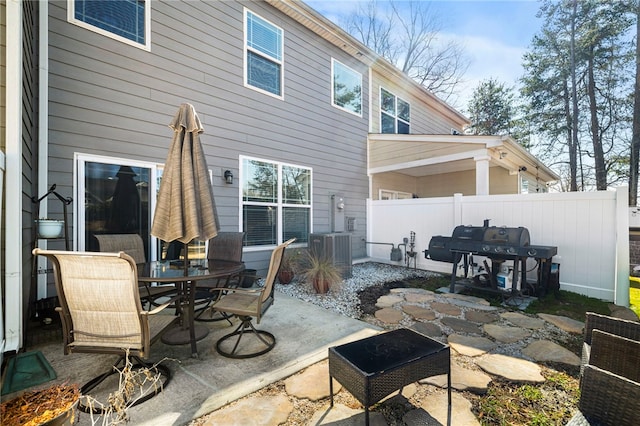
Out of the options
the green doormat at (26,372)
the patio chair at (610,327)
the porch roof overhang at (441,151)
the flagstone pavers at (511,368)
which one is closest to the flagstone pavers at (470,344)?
the flagstone pavers at (511,368)

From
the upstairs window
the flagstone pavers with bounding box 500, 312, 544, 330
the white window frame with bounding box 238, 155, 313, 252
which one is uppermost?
the upstairs window

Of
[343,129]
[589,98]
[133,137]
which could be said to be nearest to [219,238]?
[133,137]

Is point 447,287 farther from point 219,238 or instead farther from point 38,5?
point 38,5

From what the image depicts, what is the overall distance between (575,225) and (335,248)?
161 inches

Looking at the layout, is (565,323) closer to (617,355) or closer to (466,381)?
(466,381)

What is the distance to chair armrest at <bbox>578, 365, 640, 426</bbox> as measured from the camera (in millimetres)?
1206

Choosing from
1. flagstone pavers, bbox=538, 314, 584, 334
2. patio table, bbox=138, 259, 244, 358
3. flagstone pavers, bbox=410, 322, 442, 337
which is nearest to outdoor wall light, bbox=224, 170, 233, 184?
patio table, bbox=138, 259, 244, 358

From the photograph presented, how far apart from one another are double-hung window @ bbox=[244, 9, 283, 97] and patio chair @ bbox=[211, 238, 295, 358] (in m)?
4.22

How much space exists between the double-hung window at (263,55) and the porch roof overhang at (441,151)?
3.19 m

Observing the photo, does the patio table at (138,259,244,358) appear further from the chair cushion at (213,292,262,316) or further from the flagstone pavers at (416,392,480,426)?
the flagstone pavers at (416,392,480,426)

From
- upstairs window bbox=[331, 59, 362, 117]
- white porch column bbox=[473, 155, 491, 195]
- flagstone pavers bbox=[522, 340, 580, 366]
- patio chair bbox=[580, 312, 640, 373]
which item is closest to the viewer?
patio chair bbox=[580, 312, 640, 373]

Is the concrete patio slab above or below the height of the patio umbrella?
below

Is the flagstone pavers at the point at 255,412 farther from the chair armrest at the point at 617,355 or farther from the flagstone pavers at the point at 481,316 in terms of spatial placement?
the flagstone pavers at the point at 481,316

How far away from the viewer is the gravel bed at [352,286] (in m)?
4.24
